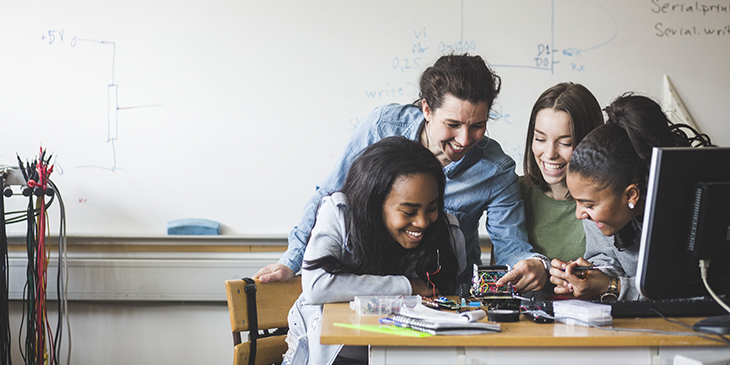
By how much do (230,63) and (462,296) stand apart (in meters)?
1.48

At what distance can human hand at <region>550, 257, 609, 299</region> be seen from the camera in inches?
53.6

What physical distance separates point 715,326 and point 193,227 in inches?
74.4

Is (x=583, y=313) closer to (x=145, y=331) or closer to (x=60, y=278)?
(x=145, y=331)

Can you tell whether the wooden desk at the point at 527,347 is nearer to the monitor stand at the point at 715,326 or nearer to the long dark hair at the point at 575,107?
the monitor stand at the point at 715,326

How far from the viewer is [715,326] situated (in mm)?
1089

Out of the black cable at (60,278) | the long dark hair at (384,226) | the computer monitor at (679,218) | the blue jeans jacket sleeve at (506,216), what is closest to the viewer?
the computer monitor at (679,218)

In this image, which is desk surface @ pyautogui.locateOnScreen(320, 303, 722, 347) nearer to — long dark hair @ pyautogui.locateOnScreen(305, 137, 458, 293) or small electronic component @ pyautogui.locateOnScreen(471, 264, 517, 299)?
small electronic component @ pyautogui.locateOnScreen(471, 264, 517, 299)

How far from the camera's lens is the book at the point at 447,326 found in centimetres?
106

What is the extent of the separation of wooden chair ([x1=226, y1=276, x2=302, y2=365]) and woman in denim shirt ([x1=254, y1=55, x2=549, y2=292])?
0.05m

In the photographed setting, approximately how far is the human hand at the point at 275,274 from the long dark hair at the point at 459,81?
661 millimetres

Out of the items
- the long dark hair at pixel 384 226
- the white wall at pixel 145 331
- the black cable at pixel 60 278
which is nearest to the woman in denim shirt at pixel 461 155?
the long dark hair at pixel 384 226

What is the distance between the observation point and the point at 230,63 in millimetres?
2342

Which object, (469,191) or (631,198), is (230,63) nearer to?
(469,191)

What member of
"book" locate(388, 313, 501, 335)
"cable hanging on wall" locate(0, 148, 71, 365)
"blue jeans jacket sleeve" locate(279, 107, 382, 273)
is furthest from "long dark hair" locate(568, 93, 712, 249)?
"cable hanging on wall" locate(0, 148, 71, 365)
